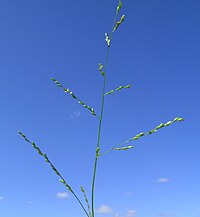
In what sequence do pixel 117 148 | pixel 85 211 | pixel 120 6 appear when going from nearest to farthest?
pixel 85 211 < pixel 117 148 < pixel 120 6

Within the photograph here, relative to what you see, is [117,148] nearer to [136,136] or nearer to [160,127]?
[136,136]

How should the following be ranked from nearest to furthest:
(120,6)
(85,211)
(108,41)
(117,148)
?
1. (85,211)
2. (117,148)
3. (120,6)
4. (108,41)

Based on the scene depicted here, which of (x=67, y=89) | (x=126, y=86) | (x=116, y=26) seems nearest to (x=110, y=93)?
(x=126, y=86)

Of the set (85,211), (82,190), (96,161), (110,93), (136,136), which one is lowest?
(85,211)

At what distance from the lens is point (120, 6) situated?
8.64 feet

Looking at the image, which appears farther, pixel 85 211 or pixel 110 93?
pixel 110 93

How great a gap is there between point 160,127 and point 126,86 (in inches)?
21.4

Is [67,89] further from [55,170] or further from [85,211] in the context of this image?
[85,211]

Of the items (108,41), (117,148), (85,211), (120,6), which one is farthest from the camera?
(108,41)

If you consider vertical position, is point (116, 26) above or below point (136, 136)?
above

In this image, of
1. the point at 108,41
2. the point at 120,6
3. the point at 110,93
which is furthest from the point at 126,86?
the point at 120,6

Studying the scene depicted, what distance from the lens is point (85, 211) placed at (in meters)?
2.25

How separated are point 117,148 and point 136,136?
184 mm

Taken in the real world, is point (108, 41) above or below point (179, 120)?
above
